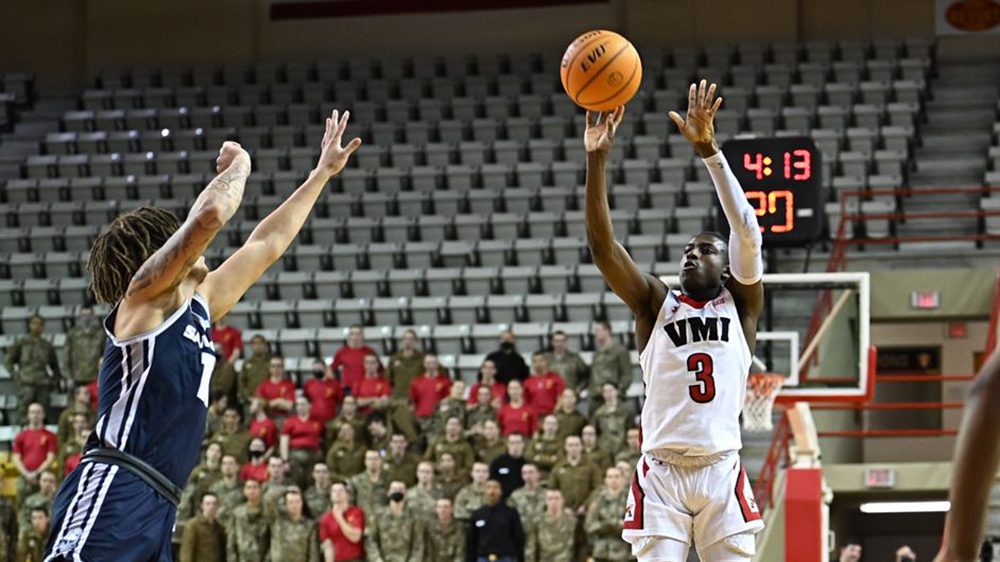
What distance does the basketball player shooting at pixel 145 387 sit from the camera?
4352 mm

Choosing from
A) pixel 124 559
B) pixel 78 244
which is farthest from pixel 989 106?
pixel 124 559

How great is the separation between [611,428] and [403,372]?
2.60m

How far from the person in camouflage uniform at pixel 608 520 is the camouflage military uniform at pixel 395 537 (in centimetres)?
163

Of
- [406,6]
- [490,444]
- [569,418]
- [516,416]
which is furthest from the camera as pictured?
[406,6]

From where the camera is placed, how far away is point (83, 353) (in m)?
18.3

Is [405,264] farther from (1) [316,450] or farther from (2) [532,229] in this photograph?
(1) [316,450]

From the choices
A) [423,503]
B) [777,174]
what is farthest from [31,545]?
[777,174]

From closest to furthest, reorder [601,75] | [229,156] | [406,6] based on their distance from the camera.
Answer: [229,156]
[601,75]
[406,6]

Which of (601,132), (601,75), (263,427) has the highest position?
(601,75)

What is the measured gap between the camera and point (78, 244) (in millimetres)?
21500

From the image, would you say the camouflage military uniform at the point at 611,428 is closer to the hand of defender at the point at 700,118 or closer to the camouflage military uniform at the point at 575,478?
the camouflage military uniform at the point at 575,478

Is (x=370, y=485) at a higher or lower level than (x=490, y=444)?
lower

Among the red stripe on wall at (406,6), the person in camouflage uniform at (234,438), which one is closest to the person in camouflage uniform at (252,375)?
the person in camouflage uniform at (234,438)

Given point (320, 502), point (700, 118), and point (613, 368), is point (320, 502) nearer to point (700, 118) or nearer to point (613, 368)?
point (613, 368)
